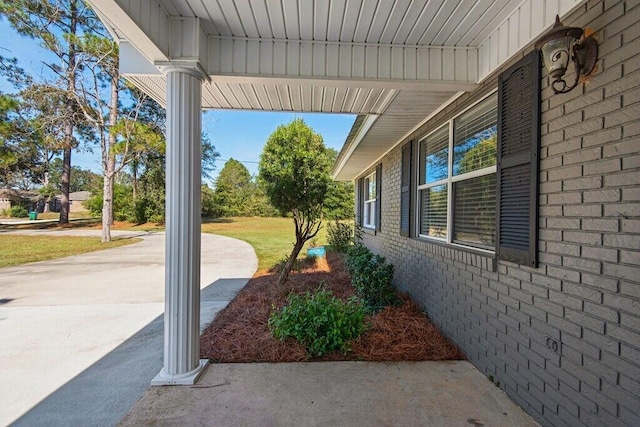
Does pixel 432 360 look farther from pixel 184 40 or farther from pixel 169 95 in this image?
pixel 184 40

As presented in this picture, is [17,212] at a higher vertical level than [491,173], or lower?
lower

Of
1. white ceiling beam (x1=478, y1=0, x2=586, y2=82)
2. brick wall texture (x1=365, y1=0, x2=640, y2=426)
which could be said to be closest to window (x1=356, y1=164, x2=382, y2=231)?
white ceiling beam (x1=478, y1=0, x2=586, y2=82)

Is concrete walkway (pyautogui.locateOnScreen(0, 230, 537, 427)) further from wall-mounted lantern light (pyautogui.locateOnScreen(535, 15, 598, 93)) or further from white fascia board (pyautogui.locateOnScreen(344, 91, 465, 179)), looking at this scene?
white fascia board (pyautogui.locateOnScreen(344, 91, 465, 179))

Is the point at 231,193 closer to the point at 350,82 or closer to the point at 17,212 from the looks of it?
the point at 17,212

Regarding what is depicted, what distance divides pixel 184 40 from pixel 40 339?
3.71 meters

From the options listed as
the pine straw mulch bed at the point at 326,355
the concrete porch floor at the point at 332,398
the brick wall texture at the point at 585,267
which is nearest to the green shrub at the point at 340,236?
the pine straw mulch bed at the point at 326,355

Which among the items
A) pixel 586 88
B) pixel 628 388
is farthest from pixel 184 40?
pixel 628 388

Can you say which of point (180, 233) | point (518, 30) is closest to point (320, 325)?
point (180, 233)

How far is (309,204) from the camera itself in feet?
19.2

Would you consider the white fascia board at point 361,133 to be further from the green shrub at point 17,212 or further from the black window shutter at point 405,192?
the green shrub at point 17,212

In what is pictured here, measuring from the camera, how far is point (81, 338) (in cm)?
356

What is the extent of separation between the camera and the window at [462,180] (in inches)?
109

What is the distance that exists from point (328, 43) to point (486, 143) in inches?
67.1

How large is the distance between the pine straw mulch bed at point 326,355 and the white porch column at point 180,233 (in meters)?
0.46
